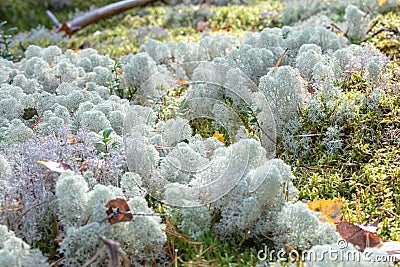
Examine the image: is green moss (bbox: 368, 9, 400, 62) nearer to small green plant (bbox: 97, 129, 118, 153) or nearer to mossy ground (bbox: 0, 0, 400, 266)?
mossy ground (bbox: 0, 0, 400, 266)

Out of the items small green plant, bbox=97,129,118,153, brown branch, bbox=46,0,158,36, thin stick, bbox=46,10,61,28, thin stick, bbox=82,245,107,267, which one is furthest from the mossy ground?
thin stick, bbox=46,10,61,28

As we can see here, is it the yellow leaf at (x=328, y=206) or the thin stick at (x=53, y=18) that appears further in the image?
the thin stick at (x=53, y=18)

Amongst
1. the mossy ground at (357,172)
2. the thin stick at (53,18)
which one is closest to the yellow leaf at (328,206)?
the mossy ground at (357,172)

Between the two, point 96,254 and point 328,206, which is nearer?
point 96,254

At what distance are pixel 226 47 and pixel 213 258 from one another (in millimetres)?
2586

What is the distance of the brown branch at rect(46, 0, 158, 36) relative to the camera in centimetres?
688

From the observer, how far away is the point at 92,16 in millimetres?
7191

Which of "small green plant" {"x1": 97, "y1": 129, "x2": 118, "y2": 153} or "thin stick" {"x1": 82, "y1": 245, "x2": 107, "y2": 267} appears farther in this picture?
"small green plant" {"x1": 97, "y1": 129, "x2": 118, "y2": 153}

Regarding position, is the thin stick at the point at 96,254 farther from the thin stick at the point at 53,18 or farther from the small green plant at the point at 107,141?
the thin stick at the point at 53,18

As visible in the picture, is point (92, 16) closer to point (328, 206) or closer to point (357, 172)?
point (357, 172)

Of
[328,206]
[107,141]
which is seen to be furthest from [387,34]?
[107,141]

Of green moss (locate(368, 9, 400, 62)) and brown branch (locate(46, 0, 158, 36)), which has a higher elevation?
green moss (locate(368, 9, 400, 62))

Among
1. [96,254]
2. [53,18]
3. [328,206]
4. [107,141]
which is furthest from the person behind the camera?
[53,18]

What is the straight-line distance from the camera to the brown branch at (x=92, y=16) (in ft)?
22.6
